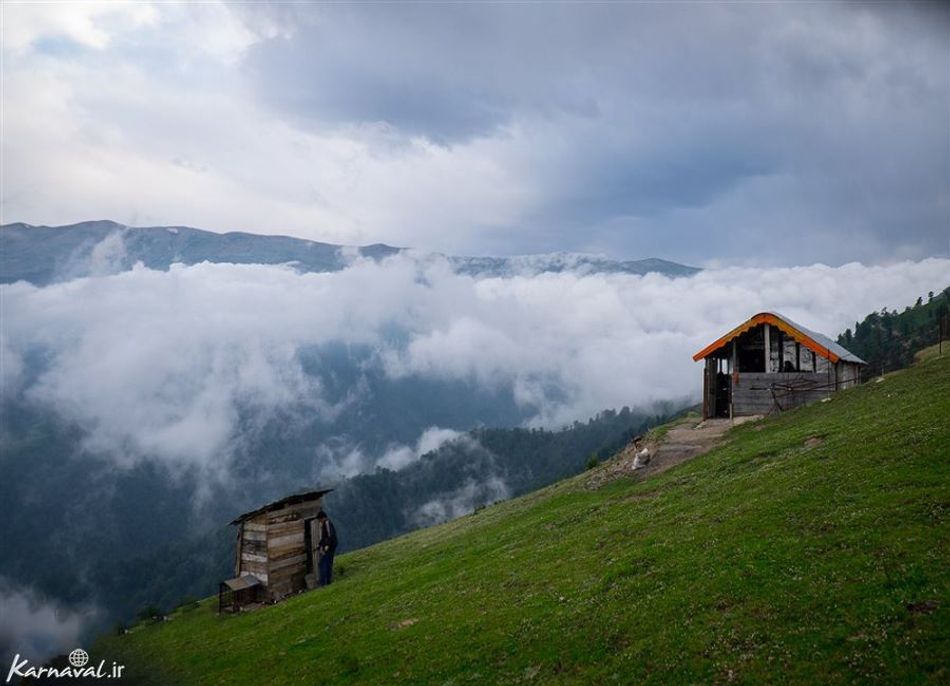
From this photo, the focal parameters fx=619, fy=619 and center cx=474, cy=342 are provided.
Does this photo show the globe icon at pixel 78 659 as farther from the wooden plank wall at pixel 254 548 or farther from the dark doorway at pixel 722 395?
the dark doorway at pixel 722 395

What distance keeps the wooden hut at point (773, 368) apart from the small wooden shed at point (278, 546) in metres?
33.9

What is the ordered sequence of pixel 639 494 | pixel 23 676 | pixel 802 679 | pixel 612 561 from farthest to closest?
pixel 639 494, pixel 23 676, pixel 612 561, pixel 802 679

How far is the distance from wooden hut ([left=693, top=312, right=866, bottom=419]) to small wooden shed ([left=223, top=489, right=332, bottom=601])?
111 feet

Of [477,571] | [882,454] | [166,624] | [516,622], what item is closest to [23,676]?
[166,624]

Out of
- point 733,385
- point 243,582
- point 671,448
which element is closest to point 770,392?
point 733,385

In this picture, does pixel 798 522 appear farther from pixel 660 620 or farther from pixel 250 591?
pixel 250 591

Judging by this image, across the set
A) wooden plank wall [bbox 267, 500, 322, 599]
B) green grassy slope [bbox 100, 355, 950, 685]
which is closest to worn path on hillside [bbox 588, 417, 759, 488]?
green grassy slope [bbox 100, 355, 950, 685]

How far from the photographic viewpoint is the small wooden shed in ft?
137

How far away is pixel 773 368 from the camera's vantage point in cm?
5203

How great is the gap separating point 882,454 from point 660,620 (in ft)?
Answer: 44.7

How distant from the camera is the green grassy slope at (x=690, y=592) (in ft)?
48.1

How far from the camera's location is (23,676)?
1275 inches

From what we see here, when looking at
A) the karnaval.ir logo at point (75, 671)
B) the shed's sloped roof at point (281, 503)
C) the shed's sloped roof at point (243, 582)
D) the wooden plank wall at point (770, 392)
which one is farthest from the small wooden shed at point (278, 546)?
the wooden plank wall at point (770, 392)

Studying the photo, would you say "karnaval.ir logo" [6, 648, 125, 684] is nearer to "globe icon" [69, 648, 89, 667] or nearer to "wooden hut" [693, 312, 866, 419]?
"globe icon" [69, 648, 89, 667]
